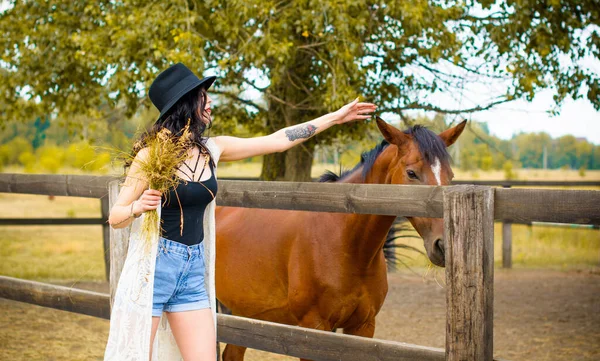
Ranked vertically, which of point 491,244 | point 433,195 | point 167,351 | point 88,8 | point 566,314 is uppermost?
point 88,8

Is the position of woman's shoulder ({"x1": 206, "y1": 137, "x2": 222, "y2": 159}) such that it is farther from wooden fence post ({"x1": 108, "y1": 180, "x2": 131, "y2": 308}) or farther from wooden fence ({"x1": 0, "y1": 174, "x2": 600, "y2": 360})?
wooden fence post ({"x1": 108, "y1": 180, "x2": 131, "y2": 308})

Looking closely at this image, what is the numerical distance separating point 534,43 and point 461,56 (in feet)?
3.00

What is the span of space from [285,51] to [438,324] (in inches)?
140

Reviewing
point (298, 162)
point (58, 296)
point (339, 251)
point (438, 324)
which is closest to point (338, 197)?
point (339, 251)

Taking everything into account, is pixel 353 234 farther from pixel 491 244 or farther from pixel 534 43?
pixel 534 43

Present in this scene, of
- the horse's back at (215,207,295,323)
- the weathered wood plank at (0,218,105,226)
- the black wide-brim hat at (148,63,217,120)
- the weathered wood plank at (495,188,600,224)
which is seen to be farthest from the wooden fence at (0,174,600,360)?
the weathered wood plank at (0,218,105,226)

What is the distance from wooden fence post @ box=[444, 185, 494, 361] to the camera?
9.04 ft

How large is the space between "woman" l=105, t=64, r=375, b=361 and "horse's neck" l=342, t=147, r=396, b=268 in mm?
1281

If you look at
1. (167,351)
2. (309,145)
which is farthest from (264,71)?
(167,351)

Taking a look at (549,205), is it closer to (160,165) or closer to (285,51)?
(160,165)

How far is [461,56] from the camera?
8195 millimetres

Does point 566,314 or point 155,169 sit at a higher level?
point 155,169

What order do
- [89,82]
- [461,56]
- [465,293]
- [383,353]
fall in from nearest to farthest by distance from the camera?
[465,293]
[383,353]
[461,56]
[89,82]

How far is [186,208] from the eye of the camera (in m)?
2.96
